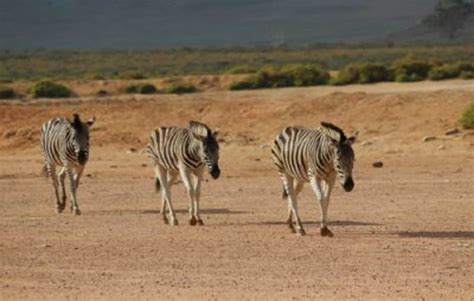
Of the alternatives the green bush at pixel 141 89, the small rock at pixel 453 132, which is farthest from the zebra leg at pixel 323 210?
the green bush at pixel 141 89

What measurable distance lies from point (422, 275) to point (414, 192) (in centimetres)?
1165

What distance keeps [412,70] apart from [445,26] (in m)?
78.7

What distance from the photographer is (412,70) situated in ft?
196

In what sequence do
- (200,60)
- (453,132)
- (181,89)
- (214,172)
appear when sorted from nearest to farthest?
(214,172), (453,132), (181,89), (200,60)

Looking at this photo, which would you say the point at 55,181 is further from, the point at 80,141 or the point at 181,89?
the point at 181,89

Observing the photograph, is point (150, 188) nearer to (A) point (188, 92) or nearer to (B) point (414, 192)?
(B) point (414, 192)

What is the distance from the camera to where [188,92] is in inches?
2219

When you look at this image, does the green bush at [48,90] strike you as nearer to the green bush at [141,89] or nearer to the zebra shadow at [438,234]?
the green bush at [141,89]

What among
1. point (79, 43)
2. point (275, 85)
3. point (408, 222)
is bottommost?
point (79, 43)

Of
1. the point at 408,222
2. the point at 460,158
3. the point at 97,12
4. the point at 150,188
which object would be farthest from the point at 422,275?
the point at 97,12

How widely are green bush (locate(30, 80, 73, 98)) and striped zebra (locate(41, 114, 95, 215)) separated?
2795 cm

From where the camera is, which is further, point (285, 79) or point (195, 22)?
point (195, 22)

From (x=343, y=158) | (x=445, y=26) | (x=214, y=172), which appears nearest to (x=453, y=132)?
(x=214, y=172)

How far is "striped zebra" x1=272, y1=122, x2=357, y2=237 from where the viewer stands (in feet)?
69.8
